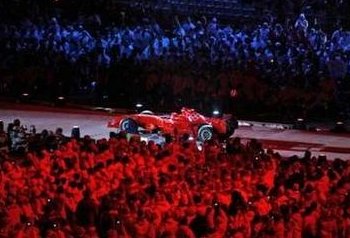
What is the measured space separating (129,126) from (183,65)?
4048mm

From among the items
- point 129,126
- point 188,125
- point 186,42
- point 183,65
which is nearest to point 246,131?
point 183,65

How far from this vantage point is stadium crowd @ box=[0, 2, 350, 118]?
19.2 m

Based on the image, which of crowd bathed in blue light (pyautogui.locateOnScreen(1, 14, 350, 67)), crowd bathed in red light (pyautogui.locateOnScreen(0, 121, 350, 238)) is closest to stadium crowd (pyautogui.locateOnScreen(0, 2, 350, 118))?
Answer: crowd bathed in blue light (pyautogui.locateOnScreen(1, 14, 350, 67))

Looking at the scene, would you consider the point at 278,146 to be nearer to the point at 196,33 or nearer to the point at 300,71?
the point at 300,71

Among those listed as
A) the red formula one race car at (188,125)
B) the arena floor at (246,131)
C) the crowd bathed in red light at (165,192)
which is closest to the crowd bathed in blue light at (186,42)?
the arena floor at (246,131)

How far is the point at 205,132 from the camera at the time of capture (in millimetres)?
15711

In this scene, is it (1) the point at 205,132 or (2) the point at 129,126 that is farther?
(2) the point at 129,126

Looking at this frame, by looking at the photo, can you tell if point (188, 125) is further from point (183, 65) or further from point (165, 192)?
point (165, 192)

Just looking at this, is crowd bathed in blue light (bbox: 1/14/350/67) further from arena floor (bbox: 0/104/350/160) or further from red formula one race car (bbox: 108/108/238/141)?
red formula one race car (bbox: 108/108/238/141)

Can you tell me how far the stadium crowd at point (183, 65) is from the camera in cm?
1922

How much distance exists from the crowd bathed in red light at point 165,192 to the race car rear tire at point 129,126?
2.94 meters

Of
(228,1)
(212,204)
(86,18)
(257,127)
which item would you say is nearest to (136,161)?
(212,204)

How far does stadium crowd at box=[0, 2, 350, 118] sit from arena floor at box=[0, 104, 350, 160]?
0.86m

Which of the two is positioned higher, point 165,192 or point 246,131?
point 246,131
